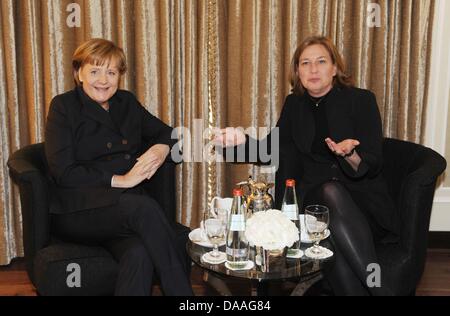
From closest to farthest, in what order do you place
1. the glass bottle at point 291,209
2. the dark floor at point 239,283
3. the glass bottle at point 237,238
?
the glass bottle at point 237,238 < the glass bottle at point 291,209 < the dark floor at point 239,283

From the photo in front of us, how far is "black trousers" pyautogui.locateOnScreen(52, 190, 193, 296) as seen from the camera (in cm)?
220

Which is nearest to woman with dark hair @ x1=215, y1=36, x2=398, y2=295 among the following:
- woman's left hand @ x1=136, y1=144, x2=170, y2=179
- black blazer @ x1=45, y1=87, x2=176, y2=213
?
woman's left hand @ x1=136, y1=144, x2=170, y2=179

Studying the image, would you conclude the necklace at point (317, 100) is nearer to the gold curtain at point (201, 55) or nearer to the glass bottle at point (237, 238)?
the gold curtain at point (201, 55)

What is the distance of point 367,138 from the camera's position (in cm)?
275

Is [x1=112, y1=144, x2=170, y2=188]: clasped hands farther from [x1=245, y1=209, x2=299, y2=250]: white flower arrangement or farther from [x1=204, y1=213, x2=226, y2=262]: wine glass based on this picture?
[x1=245, y1=209, x2=299, y2=250]: white flower arrangement

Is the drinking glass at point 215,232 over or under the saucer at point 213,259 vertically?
over

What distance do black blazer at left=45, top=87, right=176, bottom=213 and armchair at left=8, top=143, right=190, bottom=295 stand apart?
120mm

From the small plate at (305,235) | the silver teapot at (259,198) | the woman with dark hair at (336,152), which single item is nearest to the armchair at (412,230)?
the woman with dark hair at (336,152)

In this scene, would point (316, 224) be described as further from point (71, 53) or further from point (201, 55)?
point (71, 53)

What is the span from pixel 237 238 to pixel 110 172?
30.8 inches

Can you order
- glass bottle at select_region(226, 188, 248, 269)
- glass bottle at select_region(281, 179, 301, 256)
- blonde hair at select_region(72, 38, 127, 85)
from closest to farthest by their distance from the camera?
glass bottle at select_region(226, 188, 248, 269)
glass bottle at select_region(281, 179, 301, 256)
blonde hair at select_region(72, 38, 127, 85)

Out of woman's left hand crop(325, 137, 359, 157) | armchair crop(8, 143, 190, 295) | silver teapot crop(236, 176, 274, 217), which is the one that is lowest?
armchair crop(8, 143, 190, 295)

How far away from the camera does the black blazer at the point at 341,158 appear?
2.64 metres

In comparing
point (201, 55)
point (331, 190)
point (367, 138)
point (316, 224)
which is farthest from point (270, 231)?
point (201, 55)
